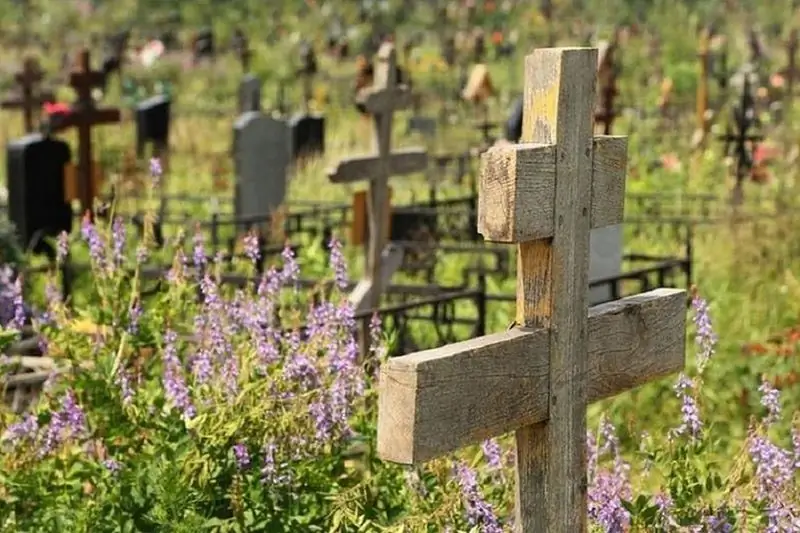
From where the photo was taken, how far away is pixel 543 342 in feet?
8.95

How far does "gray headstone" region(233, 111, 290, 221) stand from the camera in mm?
12750

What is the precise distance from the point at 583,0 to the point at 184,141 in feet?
51.8

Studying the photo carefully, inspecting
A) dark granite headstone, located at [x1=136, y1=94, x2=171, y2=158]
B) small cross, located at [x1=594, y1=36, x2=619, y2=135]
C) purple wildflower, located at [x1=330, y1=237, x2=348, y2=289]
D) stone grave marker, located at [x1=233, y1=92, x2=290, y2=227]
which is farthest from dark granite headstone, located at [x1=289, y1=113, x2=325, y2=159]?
purple wildflower, located at [x1=330, y1=237, x2=348, y2=289]

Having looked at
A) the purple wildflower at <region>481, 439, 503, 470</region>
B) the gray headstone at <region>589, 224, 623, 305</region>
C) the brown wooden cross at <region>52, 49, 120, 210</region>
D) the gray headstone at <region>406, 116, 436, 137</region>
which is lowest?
the gray headstone at <region>589, 224, 623, 305</region>

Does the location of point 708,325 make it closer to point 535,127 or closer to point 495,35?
point 535,127

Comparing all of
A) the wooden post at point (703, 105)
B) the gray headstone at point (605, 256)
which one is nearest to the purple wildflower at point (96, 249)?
the gray headstone at point (605, 256)

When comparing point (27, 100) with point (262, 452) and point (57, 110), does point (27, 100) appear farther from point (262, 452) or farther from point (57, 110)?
point (262, 452)

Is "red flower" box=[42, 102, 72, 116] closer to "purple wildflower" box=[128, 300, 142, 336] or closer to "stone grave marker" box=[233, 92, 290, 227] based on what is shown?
"stone grave marker" box=[233, 92, 290, 227]

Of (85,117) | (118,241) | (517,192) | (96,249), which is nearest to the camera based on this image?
(517,192)

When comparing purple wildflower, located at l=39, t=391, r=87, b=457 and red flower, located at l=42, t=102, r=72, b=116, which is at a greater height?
red flower, located at l=42, t=102, r=72, b=116

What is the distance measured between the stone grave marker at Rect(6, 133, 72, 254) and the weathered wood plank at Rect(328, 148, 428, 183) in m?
3.09

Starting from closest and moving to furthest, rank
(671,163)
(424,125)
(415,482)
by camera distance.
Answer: (415,482) → (671,163) → (424,125)

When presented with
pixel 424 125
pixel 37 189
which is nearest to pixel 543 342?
pixel 37 189

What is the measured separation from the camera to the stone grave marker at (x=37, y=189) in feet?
33.0
